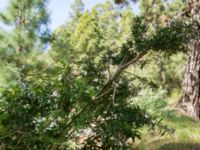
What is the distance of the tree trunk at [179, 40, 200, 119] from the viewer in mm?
5121

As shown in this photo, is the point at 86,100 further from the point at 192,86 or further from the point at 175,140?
the point at 192,86

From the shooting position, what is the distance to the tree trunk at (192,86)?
512 cm

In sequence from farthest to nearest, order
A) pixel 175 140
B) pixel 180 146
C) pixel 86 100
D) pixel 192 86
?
pixel 192 86, pixel 175 140, pixel 180 146, pixel 86 100

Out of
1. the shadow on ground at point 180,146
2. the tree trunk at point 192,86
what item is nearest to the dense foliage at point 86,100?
the shadow on ground at point 180,146

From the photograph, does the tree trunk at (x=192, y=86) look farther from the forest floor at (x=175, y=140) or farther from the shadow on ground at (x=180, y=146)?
the shadow on ground at (x=180, y=146)

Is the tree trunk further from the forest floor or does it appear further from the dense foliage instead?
Answer: the dense foliage

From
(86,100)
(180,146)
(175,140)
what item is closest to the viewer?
(86,100)

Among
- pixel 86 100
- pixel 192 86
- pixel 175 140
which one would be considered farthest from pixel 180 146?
pixel 192 86

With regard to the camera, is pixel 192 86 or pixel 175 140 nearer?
pixel 175 140

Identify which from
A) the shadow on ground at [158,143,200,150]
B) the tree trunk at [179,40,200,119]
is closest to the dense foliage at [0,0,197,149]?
the shadow on ground at [158,143,200,150]

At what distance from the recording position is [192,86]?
5.23m

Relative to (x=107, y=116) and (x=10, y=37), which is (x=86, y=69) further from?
(x=10, y=37)

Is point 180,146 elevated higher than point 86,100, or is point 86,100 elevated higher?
point 180,146

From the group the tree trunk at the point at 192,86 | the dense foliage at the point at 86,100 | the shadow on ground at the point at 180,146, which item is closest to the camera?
the dense foliage at the point at 86,100
